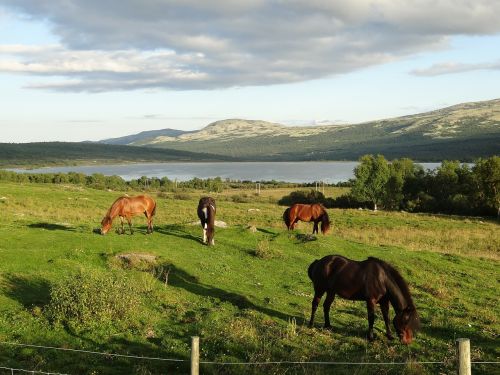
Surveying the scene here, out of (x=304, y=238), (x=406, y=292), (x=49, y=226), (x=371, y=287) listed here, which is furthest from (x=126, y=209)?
(x=406, y=292)

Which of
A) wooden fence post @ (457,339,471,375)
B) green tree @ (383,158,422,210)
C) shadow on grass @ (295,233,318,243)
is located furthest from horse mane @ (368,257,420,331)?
green tree @ (383,158,422,210)

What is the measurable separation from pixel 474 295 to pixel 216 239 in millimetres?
12415

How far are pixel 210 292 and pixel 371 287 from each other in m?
6.14

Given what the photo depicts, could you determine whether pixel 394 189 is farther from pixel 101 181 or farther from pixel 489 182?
pixel 101 181

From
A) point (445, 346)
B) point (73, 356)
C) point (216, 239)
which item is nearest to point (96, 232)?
point (216, 239)

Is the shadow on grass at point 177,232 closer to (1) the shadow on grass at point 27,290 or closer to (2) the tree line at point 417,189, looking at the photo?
(1) the shadow on grass at point 27,290

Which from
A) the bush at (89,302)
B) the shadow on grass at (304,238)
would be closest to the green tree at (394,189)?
the shadow on grass at (304,238)

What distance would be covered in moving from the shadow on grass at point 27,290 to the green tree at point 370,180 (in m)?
63.7

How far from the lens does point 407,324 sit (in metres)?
12.5

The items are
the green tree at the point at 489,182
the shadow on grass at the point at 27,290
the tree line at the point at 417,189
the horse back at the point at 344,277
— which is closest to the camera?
the horse back at the point at 344,277

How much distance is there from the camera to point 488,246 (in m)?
35.3

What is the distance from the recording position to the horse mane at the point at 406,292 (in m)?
12.5

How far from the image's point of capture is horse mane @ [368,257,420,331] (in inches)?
492

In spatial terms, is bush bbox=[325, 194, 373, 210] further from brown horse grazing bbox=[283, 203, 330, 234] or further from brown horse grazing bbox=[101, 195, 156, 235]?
brown horse grazing bbox=[101, 195, 156, 235]
